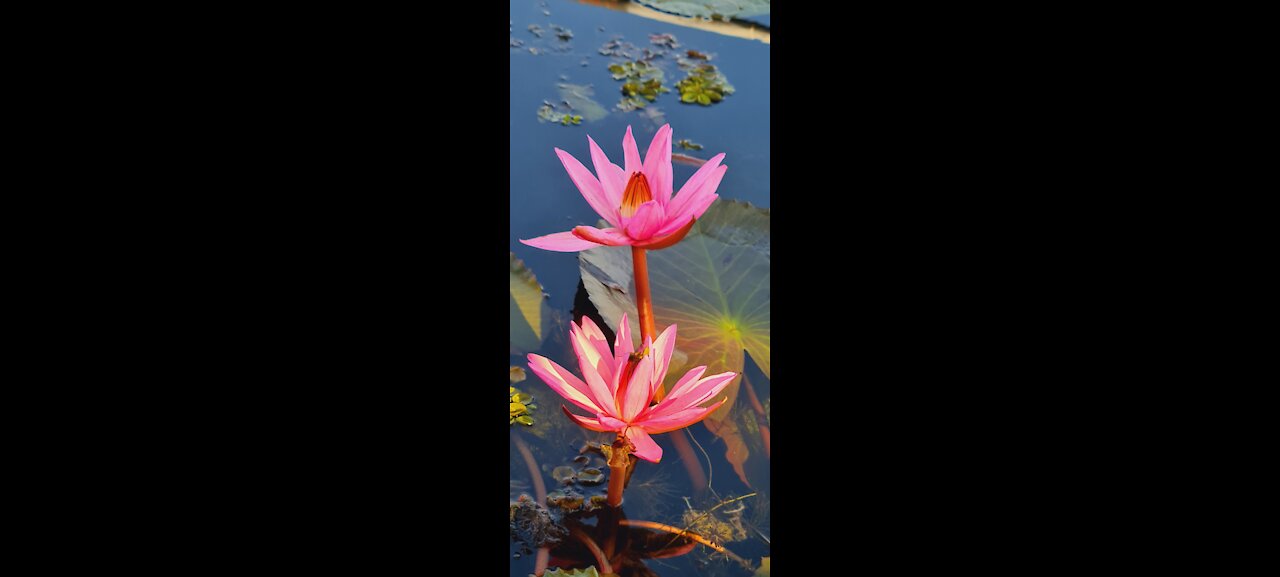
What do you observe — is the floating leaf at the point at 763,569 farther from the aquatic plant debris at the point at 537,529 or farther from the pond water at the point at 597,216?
the aquatic plant debris at the point at 537,529

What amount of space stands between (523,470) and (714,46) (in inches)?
35.6

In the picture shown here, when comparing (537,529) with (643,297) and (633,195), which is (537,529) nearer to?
(643,297)

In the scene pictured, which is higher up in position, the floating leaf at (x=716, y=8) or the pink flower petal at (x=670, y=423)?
the floating leaf at (x=716, y=8)

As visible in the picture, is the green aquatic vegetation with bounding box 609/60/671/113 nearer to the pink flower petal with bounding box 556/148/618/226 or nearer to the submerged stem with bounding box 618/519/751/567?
the pink flower petal with bounding box 556/148/618/226

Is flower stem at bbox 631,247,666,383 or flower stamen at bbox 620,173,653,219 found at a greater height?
flower stamen at bbox 620,173,653,219

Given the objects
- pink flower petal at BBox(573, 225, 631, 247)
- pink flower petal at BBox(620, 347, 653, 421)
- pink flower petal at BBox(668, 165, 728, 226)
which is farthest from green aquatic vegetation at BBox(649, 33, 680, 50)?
pink flower petal at BBox(620, 347, 653, 421)

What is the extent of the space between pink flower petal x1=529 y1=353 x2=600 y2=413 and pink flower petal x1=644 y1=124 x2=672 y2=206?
0.37m

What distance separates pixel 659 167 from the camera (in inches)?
66.4

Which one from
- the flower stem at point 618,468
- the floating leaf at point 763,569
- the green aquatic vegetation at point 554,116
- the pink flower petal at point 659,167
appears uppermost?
the green aquatic vegetation at point 554,116

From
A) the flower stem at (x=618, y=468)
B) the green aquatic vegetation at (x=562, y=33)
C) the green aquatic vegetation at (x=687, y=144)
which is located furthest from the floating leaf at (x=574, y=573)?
the green aquatic vegetation at (x=562, y=33)

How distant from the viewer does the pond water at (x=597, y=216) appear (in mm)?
1629

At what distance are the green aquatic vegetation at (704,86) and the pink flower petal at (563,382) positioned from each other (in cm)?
57

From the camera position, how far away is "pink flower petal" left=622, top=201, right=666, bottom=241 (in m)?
1.66

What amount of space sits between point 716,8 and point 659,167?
1.18ft
